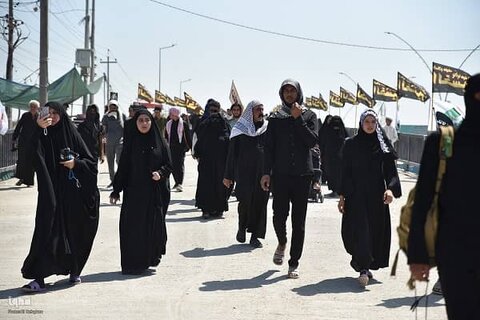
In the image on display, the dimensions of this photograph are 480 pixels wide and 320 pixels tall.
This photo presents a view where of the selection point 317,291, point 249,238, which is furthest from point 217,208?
point 317,291

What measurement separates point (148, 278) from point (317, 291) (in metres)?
1.73

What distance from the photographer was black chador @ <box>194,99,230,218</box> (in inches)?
516

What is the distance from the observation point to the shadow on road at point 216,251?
9.38m

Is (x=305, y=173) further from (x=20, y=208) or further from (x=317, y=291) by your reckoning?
(x=20, y=208)

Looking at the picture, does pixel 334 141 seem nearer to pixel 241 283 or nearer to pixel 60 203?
pixel 241 283

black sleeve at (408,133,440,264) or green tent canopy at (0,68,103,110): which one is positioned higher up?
green tent canopy at (0,68,103,110)

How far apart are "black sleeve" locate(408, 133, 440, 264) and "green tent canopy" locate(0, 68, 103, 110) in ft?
66.9

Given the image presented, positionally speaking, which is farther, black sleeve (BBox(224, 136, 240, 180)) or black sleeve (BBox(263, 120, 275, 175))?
black sleeve (BBox(224, 136, 240, 180))

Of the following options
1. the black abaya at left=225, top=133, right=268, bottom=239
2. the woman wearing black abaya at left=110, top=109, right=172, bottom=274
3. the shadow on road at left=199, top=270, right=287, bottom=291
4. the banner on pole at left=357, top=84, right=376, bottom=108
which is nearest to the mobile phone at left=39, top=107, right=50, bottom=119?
the woman wearing black abaya at left=110, top=109, right=172, bottom=274

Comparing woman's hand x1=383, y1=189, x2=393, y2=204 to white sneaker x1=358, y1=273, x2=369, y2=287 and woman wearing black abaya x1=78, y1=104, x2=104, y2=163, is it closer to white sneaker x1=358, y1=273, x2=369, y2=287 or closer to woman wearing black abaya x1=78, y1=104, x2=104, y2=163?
white sneaker x1=358, y1=273, x2=369, y2=287

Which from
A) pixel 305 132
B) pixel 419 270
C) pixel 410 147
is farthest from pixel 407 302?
pixel 410 147

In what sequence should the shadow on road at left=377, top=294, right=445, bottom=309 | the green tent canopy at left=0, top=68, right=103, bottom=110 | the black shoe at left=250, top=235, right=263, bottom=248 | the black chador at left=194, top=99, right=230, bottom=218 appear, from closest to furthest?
1. the shadow on road at left=377, top=294, right=445, bottom=309
2. the black shoe at left=250, top=235, right=263, bottom=248
3. the black chador at left=194, top=99, right=230, bottom=218
4. the green tent canopy at left=0, top=68, right=103, bottom=110

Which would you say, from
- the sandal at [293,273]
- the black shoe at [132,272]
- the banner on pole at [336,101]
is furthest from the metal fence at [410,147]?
the banner on pole at [336,101]

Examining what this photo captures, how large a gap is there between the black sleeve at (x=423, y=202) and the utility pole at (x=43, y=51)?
16.7 meters
